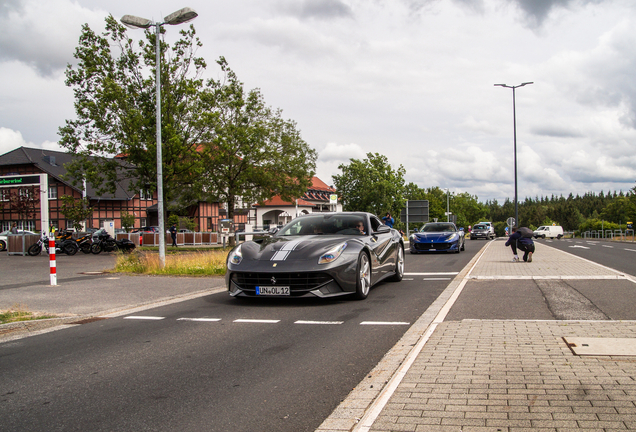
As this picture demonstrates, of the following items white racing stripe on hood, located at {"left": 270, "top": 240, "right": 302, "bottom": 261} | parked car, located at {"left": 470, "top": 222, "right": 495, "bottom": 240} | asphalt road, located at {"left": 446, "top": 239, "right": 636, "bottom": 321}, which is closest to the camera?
asphalt road, located at {"left": 446, "top": 239, "right": 636, "bottom": 321}

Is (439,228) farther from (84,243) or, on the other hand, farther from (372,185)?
(372,185)

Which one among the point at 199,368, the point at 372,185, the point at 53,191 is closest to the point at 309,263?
the point at 199,368

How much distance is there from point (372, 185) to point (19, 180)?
Result: 2237 inches

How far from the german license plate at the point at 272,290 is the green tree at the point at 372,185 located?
214ft

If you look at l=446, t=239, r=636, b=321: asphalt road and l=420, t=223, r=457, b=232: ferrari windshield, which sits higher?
l=420, t=223, r=457, b=232: ferrari windshield

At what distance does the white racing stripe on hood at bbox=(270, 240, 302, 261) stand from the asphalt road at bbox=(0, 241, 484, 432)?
744mm

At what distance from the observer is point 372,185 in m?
73.9

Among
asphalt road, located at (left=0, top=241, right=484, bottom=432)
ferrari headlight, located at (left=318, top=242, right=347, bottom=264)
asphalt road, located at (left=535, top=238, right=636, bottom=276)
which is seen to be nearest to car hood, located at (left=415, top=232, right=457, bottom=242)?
asphalt road, located at (left=535, top=238, right=636, bottom=276)

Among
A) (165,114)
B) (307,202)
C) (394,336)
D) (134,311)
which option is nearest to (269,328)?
(394,336)

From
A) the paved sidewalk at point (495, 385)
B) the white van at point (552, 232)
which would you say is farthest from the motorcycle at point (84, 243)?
the white van at point (552, 232)

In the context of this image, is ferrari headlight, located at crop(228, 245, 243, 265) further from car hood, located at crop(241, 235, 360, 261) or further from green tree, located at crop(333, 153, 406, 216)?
green tree, located at crop(333, 153, 406, 216)

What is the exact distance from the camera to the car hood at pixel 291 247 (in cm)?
789

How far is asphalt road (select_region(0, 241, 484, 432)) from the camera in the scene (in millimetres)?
3387

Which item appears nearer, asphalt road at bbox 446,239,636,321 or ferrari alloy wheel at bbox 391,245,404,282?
asphalt road at bbox 446,239,636,321
